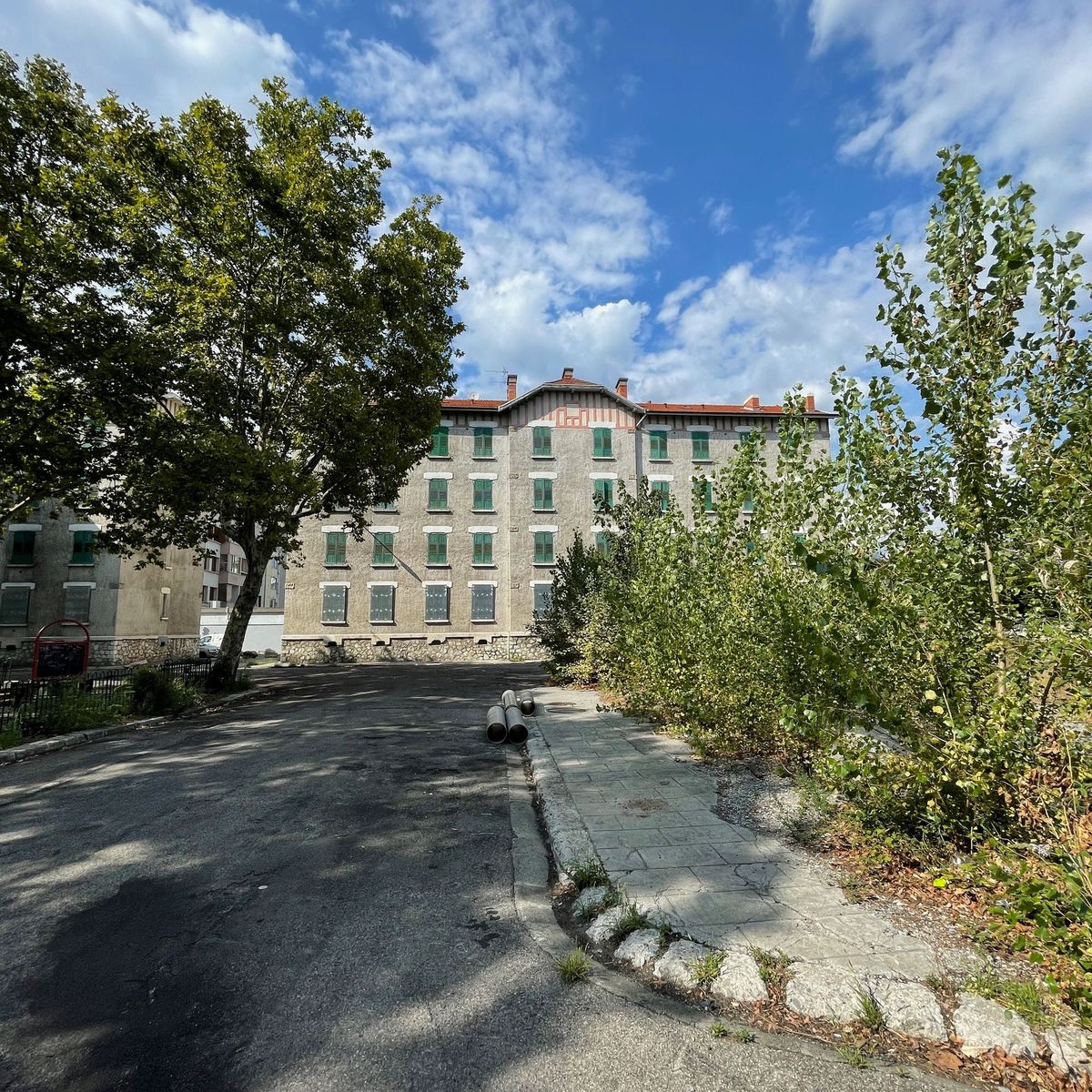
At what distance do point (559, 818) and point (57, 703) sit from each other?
9.44 meters

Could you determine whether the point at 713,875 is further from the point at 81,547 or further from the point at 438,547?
the point at 81,547

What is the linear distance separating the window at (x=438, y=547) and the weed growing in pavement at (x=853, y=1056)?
27.9 m

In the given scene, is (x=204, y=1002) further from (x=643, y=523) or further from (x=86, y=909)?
(x=643, y=523)

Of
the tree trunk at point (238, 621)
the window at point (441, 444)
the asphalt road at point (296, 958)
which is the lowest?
the asphalt road at point (296, 958)

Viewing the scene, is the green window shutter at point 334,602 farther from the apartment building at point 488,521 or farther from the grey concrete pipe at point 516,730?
the grey concrete pipe at point 516,730

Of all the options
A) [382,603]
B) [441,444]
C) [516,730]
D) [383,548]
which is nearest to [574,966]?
[516,730]

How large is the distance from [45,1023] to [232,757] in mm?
5747

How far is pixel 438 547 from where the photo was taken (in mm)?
29781

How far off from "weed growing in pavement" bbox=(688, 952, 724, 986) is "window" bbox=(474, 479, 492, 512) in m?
27.7

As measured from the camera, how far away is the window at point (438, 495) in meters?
30.1

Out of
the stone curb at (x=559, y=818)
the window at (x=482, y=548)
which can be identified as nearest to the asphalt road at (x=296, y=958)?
the stone curb at (x=559, y=818)

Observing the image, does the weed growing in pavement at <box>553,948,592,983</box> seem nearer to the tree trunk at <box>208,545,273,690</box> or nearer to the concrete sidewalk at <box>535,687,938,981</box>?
the concrete sidewalk at <box>535,687,938,981</box>

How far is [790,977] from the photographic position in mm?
2939

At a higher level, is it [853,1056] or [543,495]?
[543,495]
